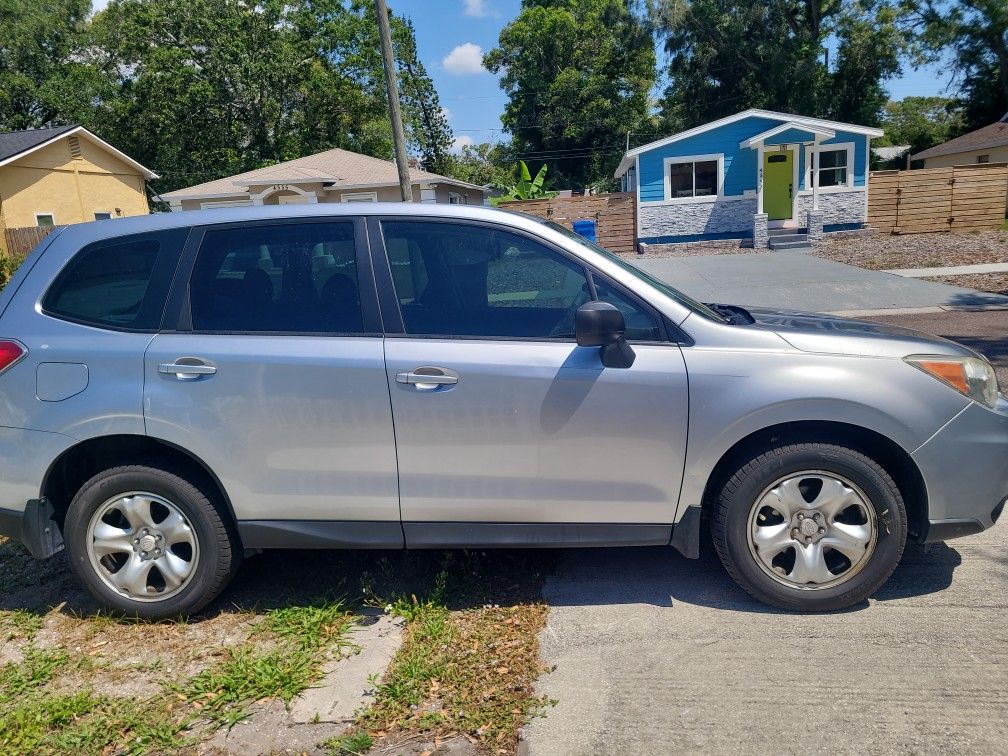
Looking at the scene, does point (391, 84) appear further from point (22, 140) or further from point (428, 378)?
point (22, 140)

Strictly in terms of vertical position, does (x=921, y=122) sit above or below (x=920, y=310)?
above

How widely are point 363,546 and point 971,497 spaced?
266 centimetres

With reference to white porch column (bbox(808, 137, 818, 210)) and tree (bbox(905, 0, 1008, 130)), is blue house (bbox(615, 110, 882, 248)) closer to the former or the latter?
white porch column (bbox(808, 137, 818, 210))

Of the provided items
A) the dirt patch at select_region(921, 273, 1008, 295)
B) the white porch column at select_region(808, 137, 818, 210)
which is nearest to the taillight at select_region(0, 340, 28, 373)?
the dirt patch at select_region(921, 273, 1008, 295)

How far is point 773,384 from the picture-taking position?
3.40 metres

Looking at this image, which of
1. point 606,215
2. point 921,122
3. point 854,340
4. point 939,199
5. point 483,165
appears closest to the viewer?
point 854,340

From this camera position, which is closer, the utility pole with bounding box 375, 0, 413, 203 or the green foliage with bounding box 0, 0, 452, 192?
the utility pole with bounding box 375, 0, 413, 203

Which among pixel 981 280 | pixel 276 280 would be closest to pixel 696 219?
pixel 981 280

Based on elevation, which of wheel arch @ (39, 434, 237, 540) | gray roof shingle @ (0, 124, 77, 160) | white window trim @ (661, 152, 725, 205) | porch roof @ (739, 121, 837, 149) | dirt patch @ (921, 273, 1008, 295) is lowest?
dirt patch @ (921, 273, 1008, 295)

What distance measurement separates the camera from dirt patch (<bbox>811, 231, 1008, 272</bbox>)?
1812cm

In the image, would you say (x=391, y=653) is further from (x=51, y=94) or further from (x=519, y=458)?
(x=51, y=94)

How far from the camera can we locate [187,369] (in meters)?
3.56

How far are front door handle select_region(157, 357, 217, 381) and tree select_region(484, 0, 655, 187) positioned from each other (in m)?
47.4

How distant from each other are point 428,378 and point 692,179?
2461 cm
